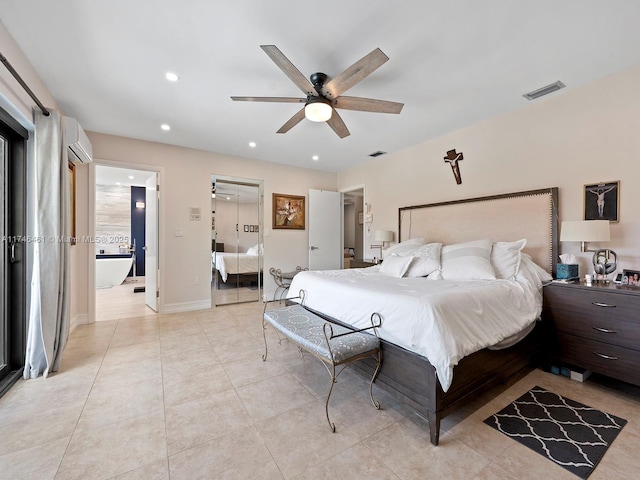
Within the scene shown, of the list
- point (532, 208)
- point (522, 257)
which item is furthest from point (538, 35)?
point (522, 257)

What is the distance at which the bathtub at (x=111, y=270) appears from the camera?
6.32m

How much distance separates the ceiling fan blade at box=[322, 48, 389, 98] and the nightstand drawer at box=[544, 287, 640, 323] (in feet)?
7.90

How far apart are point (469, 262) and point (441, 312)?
1.37 m

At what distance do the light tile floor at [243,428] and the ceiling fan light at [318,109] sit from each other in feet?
7.49

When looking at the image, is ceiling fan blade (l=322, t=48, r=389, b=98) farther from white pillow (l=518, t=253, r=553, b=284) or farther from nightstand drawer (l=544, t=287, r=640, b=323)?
nightstand drawer (l=544, t=287, r=640, b=323)

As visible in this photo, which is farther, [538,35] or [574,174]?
[574,174]

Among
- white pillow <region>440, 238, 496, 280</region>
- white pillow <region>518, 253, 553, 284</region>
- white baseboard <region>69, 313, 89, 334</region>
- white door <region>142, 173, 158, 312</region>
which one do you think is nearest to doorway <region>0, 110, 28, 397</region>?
white baseboard <region>69, 313, 89, 334</region>

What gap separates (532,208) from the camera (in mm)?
2939

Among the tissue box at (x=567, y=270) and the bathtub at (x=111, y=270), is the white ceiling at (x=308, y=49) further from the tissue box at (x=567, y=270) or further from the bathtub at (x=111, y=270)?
the bathtub at (x=111, y=270)

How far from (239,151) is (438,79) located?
321 cm

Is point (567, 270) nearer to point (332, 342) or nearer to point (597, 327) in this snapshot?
point (597, 327)

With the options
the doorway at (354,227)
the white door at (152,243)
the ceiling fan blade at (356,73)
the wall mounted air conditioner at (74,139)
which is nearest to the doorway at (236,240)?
the white door at (152,243)

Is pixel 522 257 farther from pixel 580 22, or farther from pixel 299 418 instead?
pixel 299 418

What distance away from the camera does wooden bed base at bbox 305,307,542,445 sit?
5.26ft
